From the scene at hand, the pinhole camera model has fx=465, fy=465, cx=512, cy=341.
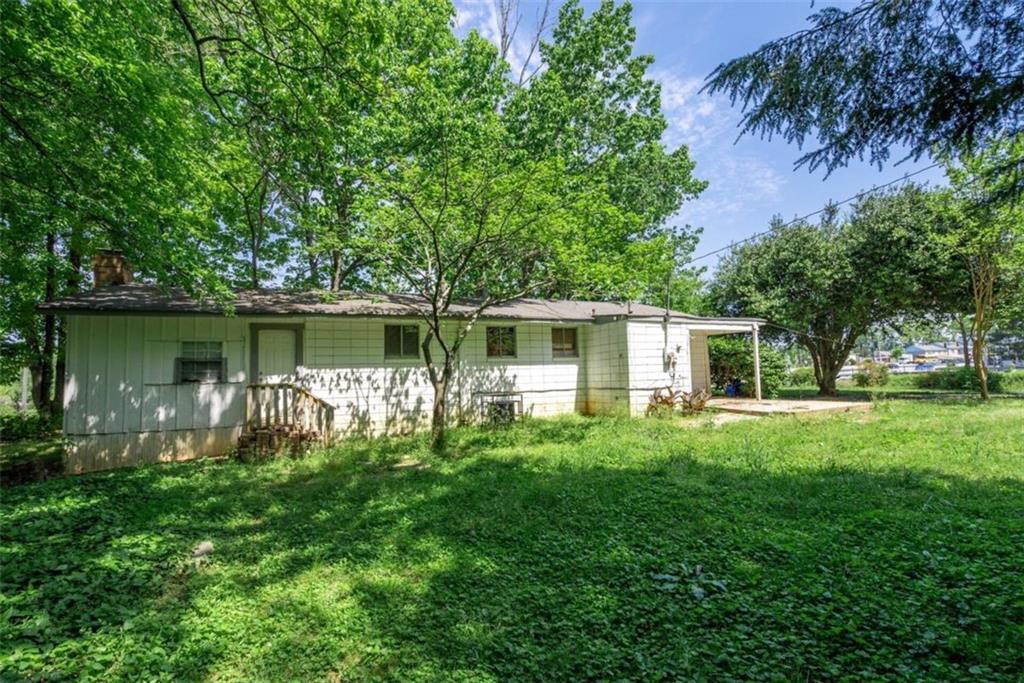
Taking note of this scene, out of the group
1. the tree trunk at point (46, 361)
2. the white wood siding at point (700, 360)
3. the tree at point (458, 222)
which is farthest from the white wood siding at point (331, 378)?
the tree trunk at point (46, 361)

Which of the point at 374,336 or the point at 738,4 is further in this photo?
the point at 374,336

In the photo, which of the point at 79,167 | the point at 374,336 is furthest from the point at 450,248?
the point at 79,167

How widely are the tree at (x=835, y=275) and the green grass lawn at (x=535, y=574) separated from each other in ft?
35.9

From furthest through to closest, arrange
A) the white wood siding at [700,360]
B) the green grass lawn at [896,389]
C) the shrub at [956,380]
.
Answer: the shrub at [956,380], the green grass lawn at [896,389], the white wood siding at [700,360]

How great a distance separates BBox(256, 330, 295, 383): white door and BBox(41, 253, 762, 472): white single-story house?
2cm

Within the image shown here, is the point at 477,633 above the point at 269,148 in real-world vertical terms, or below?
below

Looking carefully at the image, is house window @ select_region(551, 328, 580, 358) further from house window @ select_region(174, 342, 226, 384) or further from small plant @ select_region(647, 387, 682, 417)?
house window @ select_region(174, 342, 226, 384)

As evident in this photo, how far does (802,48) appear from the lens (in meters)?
2.78

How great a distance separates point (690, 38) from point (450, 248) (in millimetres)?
5051

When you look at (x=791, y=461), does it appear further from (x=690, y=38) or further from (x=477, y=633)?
(x=690, y=38)

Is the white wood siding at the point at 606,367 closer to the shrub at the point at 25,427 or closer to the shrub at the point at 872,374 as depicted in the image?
the shrub at the point at 25,427

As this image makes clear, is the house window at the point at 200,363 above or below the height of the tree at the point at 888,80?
below

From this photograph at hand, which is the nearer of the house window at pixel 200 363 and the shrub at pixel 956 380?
the house window at pixel 200 363

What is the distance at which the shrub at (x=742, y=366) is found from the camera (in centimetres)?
1599
